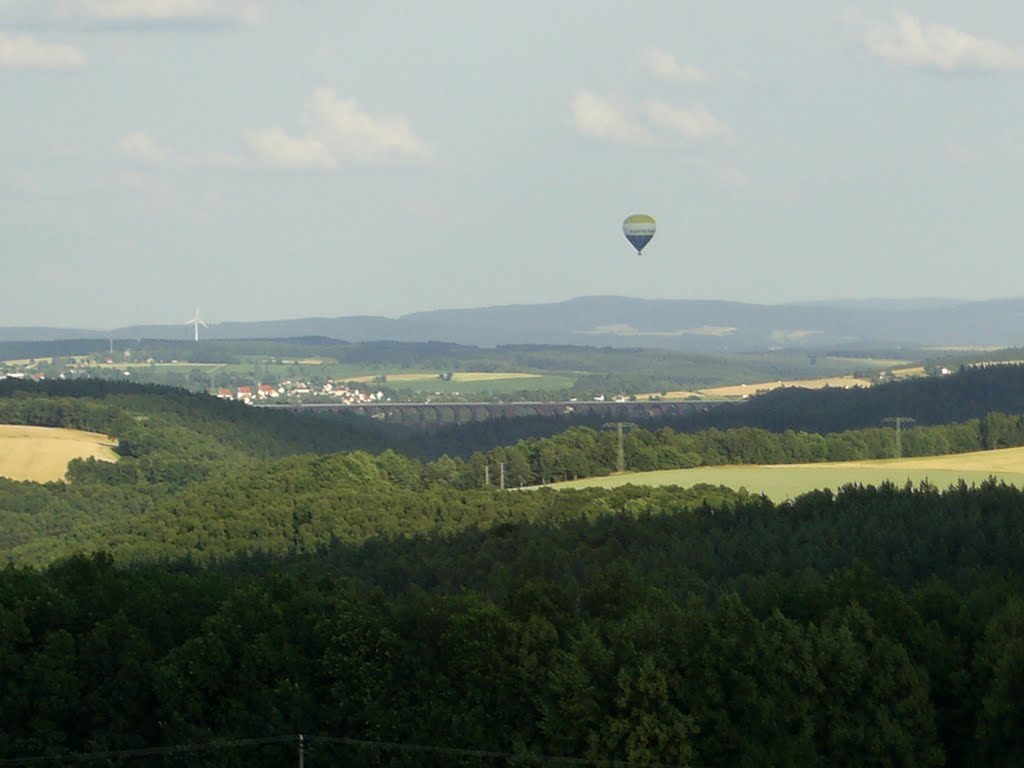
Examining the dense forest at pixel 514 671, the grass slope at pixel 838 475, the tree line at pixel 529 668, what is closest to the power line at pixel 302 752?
the dense forest at pixel 514 671

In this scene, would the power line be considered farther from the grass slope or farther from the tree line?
the grass slope

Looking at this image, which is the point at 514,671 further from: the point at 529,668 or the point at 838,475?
the point at 838,475

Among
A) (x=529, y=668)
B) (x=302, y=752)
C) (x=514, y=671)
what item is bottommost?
(x=302, y=752)

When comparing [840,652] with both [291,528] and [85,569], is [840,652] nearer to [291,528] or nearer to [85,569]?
[85,569]

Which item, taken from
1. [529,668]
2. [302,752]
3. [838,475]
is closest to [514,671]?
[529,668]

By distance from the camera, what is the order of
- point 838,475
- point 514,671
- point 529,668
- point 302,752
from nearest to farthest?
1. point 302,752
2. point 529,668
3. point 514,671
4. point 838,475

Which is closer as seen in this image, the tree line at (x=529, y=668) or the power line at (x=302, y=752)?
the power line at (x=302, y=752)

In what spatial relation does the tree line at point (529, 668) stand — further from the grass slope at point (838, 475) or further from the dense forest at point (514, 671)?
the grass slope at point (838, 475)

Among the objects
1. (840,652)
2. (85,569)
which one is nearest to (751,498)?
(85,569)

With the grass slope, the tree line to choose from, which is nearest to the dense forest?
the tree line
